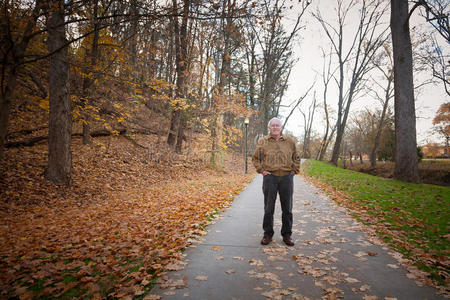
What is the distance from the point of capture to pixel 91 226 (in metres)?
4.81

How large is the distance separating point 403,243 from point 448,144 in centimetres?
3384

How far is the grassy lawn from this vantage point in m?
3.21

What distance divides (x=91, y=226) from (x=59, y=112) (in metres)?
4.76

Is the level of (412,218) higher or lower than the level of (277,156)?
lower

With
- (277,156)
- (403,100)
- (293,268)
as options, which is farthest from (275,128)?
(403,100)

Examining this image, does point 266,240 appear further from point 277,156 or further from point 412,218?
point 412,218

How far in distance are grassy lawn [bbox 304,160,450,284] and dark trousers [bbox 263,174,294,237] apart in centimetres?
178

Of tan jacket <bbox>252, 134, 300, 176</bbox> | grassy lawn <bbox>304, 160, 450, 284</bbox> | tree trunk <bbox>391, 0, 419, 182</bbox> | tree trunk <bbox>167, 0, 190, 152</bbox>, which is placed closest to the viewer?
grassy lawn <bbox>304, 160, 450, 284</bbox>

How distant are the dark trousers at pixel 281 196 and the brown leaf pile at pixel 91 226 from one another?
1460 millimetres

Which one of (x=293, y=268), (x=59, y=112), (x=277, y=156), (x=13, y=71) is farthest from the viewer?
(x=59, y=112)

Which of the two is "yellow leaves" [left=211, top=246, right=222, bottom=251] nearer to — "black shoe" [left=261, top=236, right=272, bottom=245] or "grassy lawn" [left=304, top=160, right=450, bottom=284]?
"black shoe" [left=261, top=236, right=272, bottom=245]

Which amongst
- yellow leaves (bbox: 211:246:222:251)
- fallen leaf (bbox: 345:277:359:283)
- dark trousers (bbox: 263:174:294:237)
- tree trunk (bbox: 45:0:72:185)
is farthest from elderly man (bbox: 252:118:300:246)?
tree trunk (bbox: 45:0:72:185)

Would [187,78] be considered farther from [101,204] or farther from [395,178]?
[395,178]

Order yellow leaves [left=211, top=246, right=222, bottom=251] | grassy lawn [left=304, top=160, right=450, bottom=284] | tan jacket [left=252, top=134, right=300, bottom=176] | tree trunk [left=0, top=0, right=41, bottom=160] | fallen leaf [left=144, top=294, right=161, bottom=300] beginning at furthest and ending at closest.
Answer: tree trunk [left=0, top=0, right=41, bottom=160], tan jacket [left=252, top=134, right=300, bottom=176], yellow leaves [left=211, top=246, right=222, bottom=251], grassy lawn [left=304, top=160, right=450, bottom=284], fallen leaf [left=144, top=294, right=161, bottom=300]
